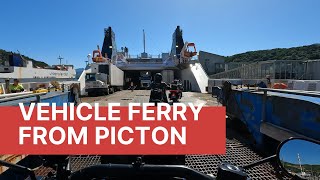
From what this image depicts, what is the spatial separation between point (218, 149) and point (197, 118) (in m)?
0.83

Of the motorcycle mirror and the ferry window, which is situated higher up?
the ferry window

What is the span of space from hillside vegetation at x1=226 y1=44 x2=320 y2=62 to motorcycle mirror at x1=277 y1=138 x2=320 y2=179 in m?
88.3

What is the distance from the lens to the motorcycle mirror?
1.51 metres

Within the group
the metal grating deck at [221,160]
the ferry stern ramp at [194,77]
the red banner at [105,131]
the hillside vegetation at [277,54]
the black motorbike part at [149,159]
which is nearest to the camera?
the black motorbike part at [149,159]

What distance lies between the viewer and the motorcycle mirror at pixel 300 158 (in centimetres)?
151

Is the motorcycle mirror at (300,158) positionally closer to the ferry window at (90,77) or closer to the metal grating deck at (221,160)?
the metal grating deck at (221,160)

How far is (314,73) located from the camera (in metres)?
23.4

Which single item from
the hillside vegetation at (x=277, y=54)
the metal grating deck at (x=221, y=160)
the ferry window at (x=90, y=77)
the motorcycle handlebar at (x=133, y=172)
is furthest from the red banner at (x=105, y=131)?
the hillside vegetation at (x=277, y=54)

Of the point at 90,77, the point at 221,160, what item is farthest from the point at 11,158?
the point at 90,77

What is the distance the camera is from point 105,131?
5.11 m

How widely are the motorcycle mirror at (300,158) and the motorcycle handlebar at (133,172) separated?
50 centimetres

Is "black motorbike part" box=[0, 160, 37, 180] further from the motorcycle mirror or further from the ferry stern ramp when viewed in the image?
the ferry stern ramp

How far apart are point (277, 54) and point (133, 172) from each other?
3993 inches

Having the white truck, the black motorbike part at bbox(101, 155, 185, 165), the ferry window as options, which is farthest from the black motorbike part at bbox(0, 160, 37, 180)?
the ferry window
